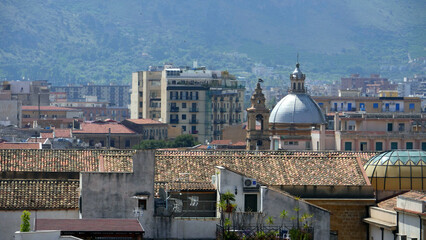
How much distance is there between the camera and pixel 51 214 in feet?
145

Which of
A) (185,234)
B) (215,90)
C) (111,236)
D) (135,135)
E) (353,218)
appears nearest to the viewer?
(111,236)

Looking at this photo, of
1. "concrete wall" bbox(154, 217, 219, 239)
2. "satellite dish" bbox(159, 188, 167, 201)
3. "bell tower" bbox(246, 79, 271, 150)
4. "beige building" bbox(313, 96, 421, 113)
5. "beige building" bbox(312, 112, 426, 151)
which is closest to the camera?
"concrete wall" bbox(154, 217, 219, 239)

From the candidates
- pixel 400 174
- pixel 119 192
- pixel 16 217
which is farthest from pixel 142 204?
Result: pixel 400 174

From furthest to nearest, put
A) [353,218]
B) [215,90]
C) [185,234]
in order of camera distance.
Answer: [215,90], [353,218], [185,234]

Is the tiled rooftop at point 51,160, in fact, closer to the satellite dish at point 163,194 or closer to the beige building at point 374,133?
the satellite dish at point 163,194

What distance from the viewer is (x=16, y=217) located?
141ft

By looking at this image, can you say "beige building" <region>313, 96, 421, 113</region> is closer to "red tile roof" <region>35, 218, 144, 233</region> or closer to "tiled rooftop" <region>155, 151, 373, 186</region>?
"tiled rooftop" <region>155, 151, 373, 186</region>

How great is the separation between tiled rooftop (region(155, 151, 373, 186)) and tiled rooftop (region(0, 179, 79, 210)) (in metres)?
4.69

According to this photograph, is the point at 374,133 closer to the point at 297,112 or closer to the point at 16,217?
the point at 297,112

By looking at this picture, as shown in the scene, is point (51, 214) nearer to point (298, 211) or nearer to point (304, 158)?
point (298, 211)

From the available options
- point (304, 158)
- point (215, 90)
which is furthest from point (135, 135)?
point (304, 158)

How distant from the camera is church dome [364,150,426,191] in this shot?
2039 inches

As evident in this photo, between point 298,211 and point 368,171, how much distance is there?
9.97 metres

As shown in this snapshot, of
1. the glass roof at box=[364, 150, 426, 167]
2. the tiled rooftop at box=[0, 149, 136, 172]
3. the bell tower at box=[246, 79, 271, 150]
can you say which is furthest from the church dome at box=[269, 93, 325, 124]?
the glass roof at box=[364, 150, 426, 167]
